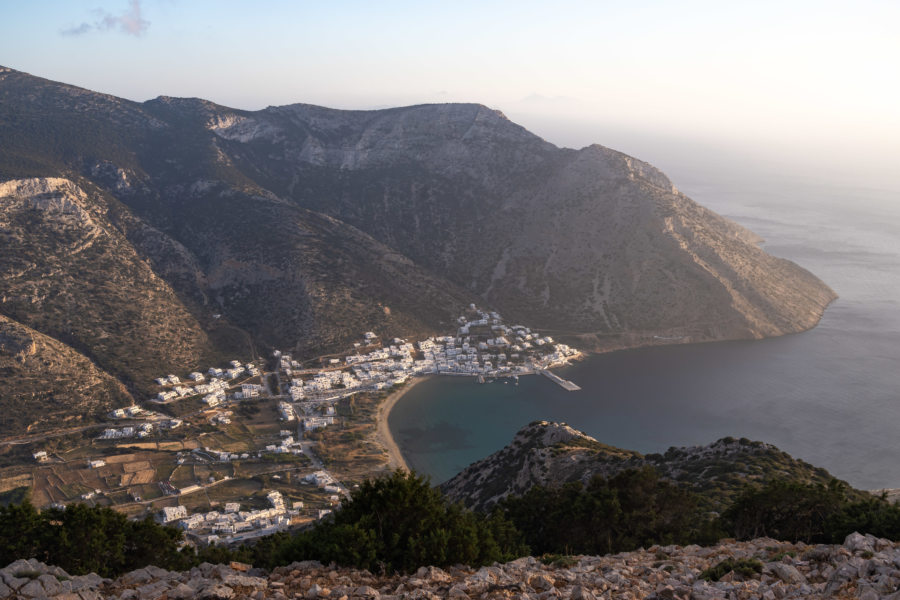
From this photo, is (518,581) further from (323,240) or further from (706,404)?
(323,240)

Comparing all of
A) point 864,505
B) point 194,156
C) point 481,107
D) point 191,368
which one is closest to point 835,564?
point 864,505

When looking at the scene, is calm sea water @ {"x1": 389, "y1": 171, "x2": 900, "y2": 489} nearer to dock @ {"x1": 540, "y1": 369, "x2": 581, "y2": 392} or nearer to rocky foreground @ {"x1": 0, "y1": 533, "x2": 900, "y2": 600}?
dock @ {"x1": 540, "y1": 369, "x2": 581, "y2": 392}

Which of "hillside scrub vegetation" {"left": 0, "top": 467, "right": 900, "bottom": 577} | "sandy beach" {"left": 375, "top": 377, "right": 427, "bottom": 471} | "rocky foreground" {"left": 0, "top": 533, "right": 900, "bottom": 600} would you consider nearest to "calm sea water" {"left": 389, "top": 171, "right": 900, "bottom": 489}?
"sandy beach" {"left": 375, "top": 377, "right": 427, "bottom": 471}

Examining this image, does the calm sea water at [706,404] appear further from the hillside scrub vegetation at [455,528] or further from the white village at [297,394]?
the hillside scrub vegetation at [455,528]

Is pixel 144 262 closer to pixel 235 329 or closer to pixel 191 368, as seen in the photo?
pixel 235 329

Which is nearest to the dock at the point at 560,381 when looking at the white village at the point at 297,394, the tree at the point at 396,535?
the white village at the point at 297,394

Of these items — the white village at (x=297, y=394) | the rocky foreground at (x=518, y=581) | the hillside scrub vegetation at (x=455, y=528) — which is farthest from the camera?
the white village at (x=297, y=394)
